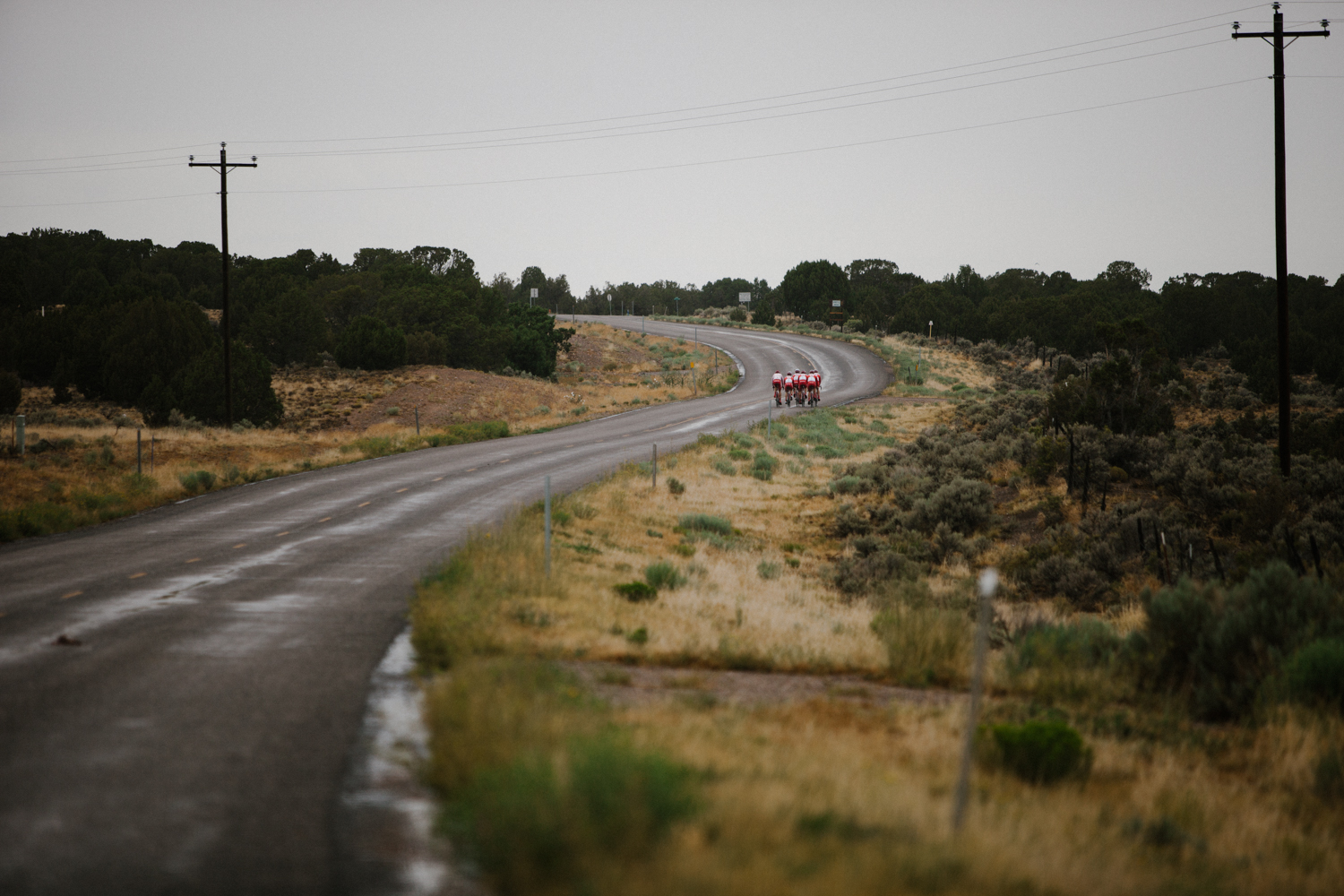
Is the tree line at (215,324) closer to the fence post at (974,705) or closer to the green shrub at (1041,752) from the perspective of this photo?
the green shrub at (1041,752)

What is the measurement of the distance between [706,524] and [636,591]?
8.52m

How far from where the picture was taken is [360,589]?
1360 centimetres

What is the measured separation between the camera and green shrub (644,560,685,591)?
49.3 ft

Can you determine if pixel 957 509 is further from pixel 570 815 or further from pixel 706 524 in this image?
pixel 570 815

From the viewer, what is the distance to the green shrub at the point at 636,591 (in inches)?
541

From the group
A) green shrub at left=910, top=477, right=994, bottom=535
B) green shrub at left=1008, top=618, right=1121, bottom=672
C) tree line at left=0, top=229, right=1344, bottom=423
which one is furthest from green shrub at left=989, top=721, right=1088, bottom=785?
tree line at left=0, top=229, right=1344, bottom=423

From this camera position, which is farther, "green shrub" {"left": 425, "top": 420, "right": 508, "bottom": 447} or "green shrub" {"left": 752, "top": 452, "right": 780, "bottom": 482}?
"green shrub" {"left": 425, "top": 420, "right": 508, "bottom": 447}

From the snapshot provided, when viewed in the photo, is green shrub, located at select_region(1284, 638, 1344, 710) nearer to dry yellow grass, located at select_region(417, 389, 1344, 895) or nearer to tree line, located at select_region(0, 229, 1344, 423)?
dry yellow grass, located at select_region(417, 389, 1344, 895)

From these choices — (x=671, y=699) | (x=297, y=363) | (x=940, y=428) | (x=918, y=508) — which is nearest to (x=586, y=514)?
(x=918, y=508)

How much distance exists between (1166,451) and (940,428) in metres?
13.7

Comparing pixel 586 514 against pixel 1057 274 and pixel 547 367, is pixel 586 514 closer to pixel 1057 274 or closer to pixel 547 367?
pixel 547 367

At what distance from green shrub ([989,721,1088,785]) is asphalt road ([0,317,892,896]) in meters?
4.91

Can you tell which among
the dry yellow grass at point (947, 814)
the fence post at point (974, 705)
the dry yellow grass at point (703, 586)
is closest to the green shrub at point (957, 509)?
the dry yellow grass at point (703, 586)

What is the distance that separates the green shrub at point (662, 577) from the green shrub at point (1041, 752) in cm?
776
